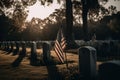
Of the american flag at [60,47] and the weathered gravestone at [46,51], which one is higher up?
the american flag at [60,47]

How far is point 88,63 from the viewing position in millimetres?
10445

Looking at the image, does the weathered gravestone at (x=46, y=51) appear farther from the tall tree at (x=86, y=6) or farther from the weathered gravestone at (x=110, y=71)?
the tall tree at (x=86, y=6)

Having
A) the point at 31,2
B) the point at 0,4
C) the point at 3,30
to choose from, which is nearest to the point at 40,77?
the point at 0,4

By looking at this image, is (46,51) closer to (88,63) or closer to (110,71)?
(88,63)

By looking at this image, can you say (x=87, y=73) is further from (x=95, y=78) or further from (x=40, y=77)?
(x=40, y=77)

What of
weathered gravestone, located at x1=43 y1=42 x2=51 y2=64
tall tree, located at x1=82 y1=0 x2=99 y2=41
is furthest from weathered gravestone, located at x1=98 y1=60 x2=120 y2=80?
tall tree, located at x1=82 y1=0 x2=99 y2=41

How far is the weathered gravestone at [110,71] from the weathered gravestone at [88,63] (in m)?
4.15

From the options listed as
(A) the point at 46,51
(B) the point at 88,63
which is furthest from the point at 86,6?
(B) the point at 88,63

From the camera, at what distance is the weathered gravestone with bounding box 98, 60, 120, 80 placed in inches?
229

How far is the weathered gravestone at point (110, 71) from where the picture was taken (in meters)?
5.82

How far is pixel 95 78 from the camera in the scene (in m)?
10.2

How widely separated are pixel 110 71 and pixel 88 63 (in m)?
4.53

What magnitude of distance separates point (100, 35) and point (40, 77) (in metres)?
52.4

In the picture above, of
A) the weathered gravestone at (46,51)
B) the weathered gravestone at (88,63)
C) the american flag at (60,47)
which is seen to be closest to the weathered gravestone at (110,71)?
the weathered gravestone at (88,63)
